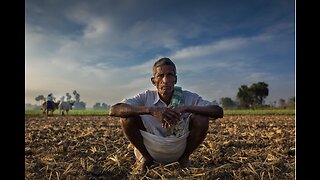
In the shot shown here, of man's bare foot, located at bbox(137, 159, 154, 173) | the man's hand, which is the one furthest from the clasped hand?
man's bare foot, located at bbox(137, 159, 154, 173)

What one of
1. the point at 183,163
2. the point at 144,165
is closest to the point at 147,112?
the point at 144,165

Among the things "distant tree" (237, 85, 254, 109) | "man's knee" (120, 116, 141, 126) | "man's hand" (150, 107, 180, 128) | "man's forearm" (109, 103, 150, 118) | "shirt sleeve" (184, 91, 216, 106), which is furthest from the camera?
"distant tree" (237, 85, 254, 109)

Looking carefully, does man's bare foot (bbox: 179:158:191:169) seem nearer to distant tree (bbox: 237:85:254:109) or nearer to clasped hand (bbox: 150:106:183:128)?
clasped hand (bbox: 150:106:183:128)

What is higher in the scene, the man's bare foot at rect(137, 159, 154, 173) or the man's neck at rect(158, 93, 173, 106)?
the man's neck at rect(158, 93, 173, 106)

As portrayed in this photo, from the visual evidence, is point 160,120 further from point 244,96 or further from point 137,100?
point 244,96

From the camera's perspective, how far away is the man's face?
11.7 ft

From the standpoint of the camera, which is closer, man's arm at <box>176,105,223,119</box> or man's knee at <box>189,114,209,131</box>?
man's arm at <box>176,105,223,119</box>

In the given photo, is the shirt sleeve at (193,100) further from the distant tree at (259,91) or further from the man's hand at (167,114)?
the distant tree at (259,91)

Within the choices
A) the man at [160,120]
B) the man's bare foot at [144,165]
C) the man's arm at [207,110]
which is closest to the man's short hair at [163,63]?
the man at [160,120]

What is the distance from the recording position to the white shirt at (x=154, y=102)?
3.76 m

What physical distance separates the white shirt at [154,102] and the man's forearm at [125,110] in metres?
0.10

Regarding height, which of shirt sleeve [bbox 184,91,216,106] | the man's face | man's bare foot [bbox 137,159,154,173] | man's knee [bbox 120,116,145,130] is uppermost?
the man's face
